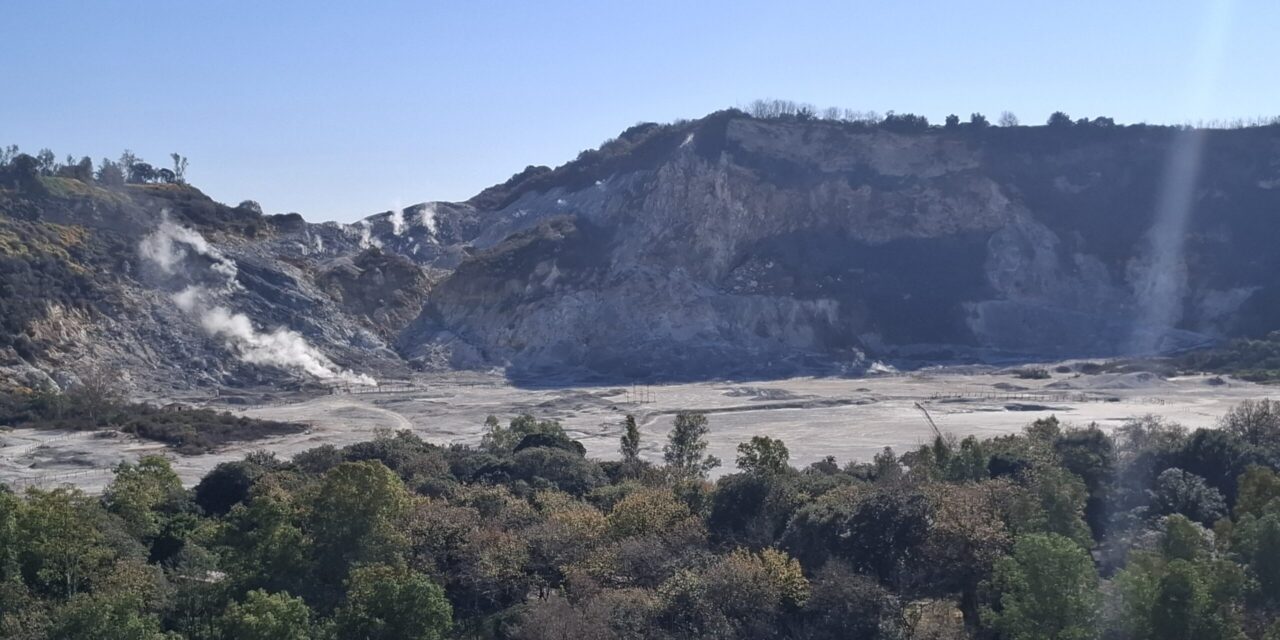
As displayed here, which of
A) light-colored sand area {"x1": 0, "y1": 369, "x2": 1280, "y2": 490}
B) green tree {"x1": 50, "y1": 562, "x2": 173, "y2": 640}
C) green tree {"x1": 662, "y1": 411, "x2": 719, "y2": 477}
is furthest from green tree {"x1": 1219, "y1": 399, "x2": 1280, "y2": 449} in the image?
green tree {"x1": 50, "y1": 562, "x2": 173, "y2": 640}

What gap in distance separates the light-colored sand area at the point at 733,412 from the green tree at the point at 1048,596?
77.5 feet

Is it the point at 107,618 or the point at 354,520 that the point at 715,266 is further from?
the point at 107,618

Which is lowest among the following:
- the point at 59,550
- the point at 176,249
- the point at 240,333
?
the point at 59,550

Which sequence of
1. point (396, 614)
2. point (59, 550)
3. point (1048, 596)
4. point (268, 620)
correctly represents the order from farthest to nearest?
point (59, 550) → point (396, 614) → point (268, 620) → point (1048, 596)

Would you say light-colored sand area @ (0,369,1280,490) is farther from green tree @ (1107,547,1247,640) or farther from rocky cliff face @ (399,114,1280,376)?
green tree @ (1107,547,1247,640)

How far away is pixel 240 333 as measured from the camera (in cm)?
6819

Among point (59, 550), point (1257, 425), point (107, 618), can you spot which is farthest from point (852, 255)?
point (107, 618)

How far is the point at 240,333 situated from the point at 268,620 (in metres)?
53.7

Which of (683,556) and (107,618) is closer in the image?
(107,618)

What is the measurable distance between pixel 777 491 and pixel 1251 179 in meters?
78.3

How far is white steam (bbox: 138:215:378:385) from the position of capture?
67562 mm

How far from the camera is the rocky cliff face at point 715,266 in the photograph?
6819 cm

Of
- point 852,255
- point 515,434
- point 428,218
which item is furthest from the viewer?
point 428,218

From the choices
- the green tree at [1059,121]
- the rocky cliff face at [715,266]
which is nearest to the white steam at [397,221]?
the rocky cliff face at [715,266]
